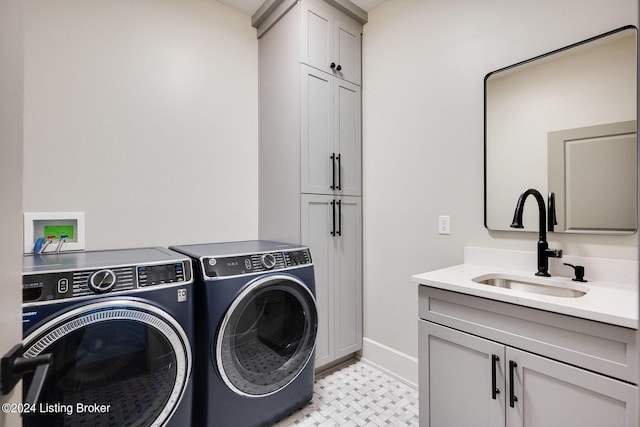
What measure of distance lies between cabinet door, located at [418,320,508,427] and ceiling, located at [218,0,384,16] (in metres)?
2.25

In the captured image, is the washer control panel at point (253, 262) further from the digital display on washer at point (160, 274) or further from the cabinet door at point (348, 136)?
the cabinet door at point (348, 136)

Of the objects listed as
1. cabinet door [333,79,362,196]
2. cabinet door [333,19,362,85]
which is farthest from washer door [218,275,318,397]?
cabinet door [333,19,362,85]

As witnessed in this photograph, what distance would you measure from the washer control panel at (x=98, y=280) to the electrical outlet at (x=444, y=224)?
1.47m

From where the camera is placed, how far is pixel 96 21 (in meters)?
1.73

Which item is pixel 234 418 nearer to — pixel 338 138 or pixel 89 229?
pixel 89 229

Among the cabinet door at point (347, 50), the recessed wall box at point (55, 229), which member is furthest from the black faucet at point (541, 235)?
the recessed wall box at point (55, 229)

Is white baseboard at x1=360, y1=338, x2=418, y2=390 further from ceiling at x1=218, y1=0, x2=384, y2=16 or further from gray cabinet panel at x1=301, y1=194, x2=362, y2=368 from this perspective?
ceiling at x1=218, y1=0, x2=384, y2=16

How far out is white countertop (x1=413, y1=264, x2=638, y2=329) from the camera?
94 centimetres

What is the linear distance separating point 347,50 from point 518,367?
7.31ft

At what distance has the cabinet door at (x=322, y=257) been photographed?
2059 millimetres

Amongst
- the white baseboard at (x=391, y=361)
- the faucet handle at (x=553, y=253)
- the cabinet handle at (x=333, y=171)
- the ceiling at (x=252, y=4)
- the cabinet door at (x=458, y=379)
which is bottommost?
the white baseboard at (x=391, y=361)

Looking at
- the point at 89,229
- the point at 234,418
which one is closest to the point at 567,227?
the point at 234,418

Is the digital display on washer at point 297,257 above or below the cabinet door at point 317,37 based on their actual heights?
below

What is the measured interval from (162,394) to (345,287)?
1324mm
